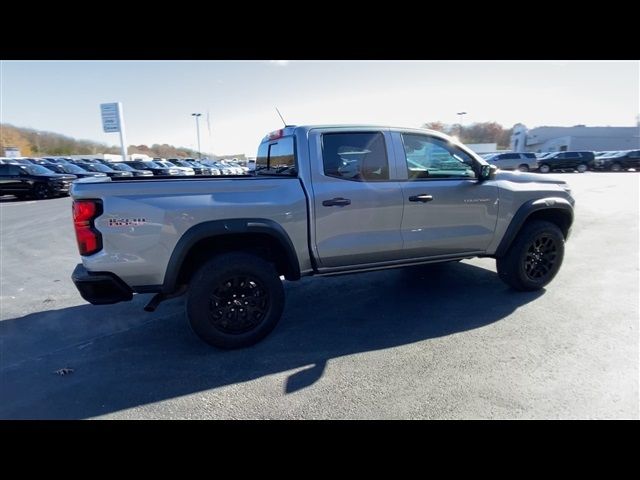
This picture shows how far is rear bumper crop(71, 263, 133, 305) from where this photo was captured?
8.89 ft

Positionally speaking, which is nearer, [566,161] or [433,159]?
[433,159]

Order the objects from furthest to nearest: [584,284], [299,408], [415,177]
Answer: [584,284], [415,177], [299,408]

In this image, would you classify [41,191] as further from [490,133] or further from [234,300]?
[490,133]

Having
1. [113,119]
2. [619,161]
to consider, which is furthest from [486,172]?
[113,119]

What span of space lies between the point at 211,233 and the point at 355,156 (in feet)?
5.42

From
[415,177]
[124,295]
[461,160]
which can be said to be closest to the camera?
[124,295]

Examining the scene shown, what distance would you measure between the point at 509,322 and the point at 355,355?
180 cm

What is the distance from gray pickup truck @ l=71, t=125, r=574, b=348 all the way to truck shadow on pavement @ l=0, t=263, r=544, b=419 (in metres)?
0.33

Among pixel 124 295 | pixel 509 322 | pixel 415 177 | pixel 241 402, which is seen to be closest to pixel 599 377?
pixel 509 322

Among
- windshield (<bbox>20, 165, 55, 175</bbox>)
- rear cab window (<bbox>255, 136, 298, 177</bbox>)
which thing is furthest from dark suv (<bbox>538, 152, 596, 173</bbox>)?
windshield (<bbox>20, 165, 55, 175</bbox>)

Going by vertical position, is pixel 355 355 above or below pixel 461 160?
below

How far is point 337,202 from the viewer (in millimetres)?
3236
